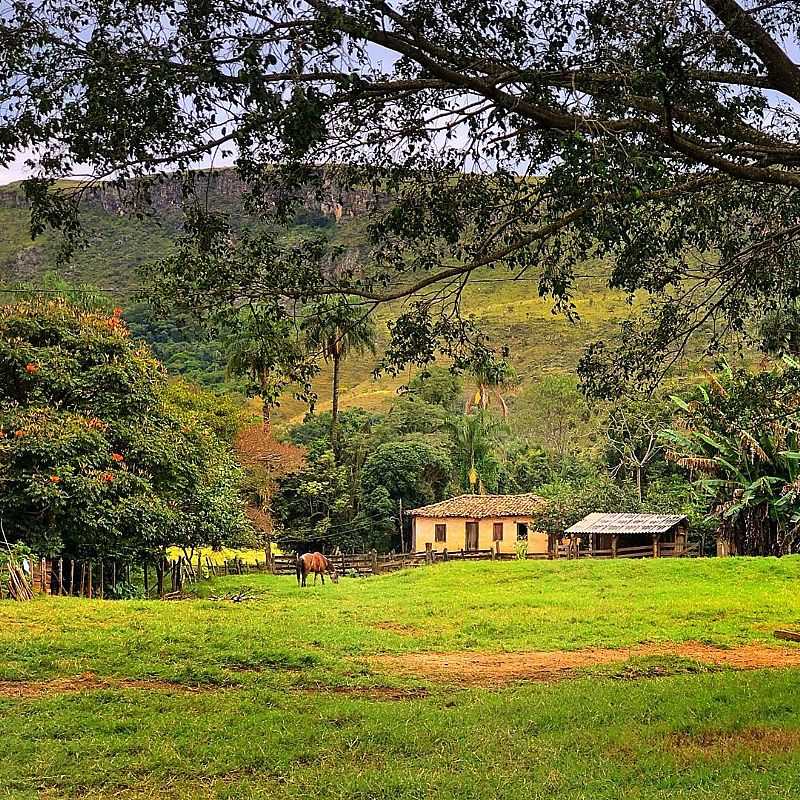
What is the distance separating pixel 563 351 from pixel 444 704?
75.4 metres

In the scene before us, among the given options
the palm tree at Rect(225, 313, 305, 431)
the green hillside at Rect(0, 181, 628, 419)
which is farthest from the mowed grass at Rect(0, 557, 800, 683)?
the green hillside at Rect(0, 181, 628, 419)

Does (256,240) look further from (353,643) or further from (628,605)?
(628,605)

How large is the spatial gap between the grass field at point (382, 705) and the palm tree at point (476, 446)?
3739 cm

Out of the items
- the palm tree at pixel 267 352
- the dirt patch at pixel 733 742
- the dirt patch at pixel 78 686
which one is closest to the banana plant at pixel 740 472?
the dirt patch at pixel 78 686

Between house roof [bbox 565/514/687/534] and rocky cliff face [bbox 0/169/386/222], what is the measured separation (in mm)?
30210

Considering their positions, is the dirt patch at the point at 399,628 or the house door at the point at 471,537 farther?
the house door at the point at 471,537

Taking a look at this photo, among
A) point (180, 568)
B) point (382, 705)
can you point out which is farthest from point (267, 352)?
point (180, 568)

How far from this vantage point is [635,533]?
39469 mm

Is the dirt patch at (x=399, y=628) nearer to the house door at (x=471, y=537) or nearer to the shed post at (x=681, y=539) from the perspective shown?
the shed post at (x=681, y=539)

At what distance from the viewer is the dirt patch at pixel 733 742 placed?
8711 millimetres

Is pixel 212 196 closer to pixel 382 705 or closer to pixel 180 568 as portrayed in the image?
pixel 382 705

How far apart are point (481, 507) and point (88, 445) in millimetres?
31657

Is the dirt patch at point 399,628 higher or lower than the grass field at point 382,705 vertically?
lower

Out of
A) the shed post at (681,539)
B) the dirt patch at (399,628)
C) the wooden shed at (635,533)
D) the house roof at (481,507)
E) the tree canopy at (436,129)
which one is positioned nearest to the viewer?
the tree canopy at (436,129)
